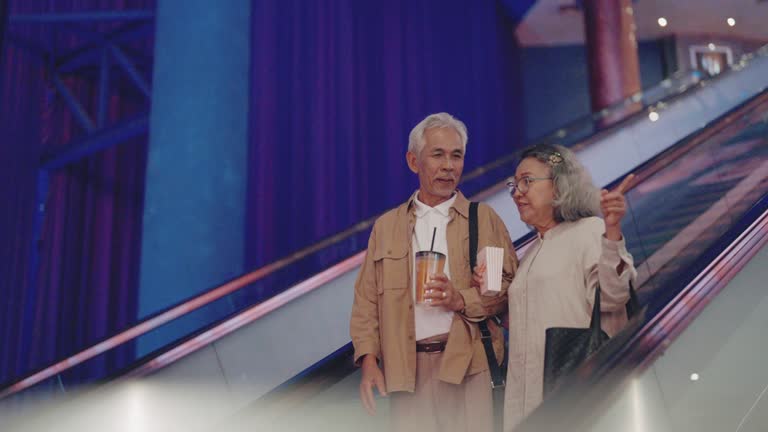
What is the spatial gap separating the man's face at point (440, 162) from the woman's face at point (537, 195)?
0.25m

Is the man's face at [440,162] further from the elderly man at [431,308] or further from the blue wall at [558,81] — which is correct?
the blue wall at [558,81]

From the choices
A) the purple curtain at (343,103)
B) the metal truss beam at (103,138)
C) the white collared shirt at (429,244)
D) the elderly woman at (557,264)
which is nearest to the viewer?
the elderly woman at (557,264)

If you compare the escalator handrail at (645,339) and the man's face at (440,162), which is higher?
the man's face at (440,162)

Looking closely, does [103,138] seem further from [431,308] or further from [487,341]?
[487,341]

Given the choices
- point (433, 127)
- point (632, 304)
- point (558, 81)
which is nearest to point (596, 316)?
point (632, 304)

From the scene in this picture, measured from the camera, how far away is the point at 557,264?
2646 mm

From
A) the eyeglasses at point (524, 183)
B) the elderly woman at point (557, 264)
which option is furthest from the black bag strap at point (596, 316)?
the eyeglasses at point (524, 183)

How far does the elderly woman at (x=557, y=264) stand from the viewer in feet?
8.02

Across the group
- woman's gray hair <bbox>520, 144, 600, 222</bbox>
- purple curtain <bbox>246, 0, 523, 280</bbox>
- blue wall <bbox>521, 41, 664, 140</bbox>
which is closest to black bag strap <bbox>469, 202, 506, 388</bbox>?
woman's gray hair <bbox>520, 144, 600, 222</bbox>

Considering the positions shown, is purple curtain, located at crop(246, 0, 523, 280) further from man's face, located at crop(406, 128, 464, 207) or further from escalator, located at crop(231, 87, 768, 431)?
man's face, located at crop(406, 128, 464, 207)

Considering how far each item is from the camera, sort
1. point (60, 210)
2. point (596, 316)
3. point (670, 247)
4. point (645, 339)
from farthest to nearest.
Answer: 1. point (60, 210)
2. point (670, 247)
3. point (596, 316)
4. point (645, 339)

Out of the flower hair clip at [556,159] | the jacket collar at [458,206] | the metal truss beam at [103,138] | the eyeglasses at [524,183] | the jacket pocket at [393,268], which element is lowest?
the jacket pocket at [393,268]

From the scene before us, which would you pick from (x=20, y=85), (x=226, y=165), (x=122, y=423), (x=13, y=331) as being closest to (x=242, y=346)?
(x=122, y=423)

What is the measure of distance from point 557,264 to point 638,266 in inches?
80.8
